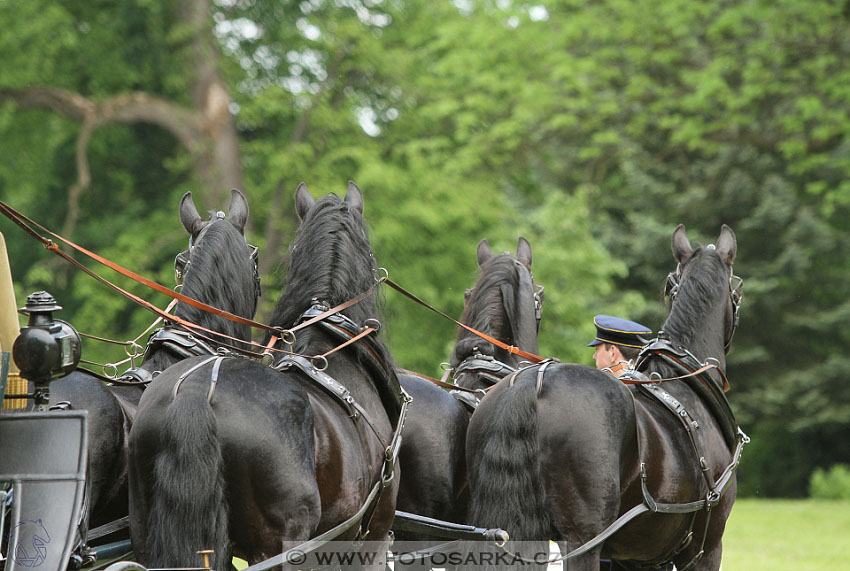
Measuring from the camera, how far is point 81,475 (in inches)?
143

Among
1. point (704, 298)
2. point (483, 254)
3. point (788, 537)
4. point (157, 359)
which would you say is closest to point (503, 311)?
point (483, 254)

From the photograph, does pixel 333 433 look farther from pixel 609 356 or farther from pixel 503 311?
pixel 609 356

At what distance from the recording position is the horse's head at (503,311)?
6.15m

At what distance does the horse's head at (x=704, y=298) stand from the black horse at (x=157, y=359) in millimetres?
2564

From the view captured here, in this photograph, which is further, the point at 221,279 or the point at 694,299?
the point at 694,299

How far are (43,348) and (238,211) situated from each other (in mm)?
1779

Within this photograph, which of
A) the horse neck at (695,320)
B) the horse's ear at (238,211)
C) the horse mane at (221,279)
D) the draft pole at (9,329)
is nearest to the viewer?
the draft pole at (9,329)

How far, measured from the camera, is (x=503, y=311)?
6.19 meters

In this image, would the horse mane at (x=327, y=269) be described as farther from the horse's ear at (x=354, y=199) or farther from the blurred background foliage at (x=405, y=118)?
the blurred background foliage at (x=405, y=118)

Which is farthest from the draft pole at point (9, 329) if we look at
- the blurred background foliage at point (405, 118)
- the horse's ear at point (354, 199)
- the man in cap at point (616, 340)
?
the blurred background foliage at point (405, 118)

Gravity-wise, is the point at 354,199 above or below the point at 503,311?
above

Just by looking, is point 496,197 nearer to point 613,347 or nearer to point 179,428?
point 613,347

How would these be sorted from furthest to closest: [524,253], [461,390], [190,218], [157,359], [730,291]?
[524,253], [730,291], [461,390], [190,218], [157,359]

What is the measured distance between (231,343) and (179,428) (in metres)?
1.24
